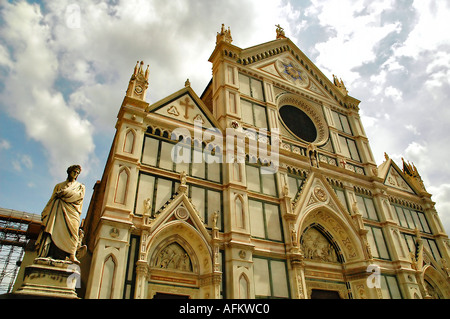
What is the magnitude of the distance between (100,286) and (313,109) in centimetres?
1830

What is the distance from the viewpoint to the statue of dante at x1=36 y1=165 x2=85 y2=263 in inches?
325

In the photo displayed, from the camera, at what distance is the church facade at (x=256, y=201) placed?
505 inches

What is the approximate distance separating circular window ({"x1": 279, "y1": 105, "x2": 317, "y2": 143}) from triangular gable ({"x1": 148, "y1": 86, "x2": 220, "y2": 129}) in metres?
6.00

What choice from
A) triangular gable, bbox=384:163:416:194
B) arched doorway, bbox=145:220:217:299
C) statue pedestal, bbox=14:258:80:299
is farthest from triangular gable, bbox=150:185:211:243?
triangular gable, bbox=384:163:416:194

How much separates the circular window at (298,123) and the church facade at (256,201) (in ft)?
0.34

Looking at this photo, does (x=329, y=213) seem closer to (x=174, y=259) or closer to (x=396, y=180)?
(x=174, y=259)

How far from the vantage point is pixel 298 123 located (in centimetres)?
2192

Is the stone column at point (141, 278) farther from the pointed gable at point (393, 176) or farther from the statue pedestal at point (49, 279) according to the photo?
the pointed gable at point (393, 176)

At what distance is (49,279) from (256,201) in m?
10.4

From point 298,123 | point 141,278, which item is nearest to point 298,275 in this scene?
point 141,278

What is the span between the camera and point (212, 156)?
16312 millimetres

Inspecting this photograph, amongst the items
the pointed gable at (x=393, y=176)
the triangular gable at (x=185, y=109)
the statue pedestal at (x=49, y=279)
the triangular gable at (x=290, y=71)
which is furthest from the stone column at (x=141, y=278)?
the pointed gable at (x=393, y=176)

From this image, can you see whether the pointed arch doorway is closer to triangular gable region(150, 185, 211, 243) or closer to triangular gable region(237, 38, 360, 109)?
triangular gable region(150, 185, 211, 243)
